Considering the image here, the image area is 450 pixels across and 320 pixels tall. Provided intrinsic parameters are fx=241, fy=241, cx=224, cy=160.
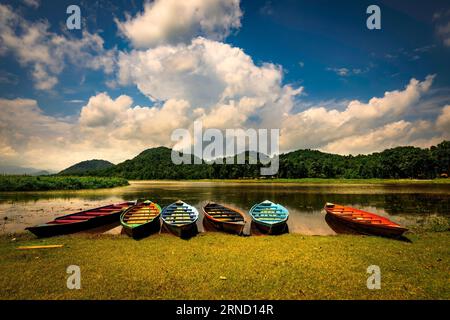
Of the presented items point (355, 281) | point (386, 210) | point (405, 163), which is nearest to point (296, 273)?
point (355, 281)

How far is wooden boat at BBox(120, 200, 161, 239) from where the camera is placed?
14695 millimetres

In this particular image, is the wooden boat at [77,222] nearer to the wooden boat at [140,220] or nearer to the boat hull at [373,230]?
the wooden boat at [140,220]

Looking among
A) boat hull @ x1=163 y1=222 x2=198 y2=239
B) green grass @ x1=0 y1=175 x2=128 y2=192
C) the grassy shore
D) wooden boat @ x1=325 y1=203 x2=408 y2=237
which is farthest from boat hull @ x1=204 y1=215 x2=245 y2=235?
green grass @ x1=0 y1=175 x2=128 y2=192

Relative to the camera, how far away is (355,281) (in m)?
8.12

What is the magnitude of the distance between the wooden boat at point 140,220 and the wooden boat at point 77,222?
7.03 feet

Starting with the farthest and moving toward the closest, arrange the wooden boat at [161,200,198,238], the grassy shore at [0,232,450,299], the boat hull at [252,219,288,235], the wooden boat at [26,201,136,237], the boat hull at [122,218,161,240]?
the boat hull at [252,219,288,235] < the wooden boat at [26,201,136,237] < the wooden boat at [161,200,198,238] < the boat hull at [122,218,161,240] < the grassy shore at [0,232,450,299]

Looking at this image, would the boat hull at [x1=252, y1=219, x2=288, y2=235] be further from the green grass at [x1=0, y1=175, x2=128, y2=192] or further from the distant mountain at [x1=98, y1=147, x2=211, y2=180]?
the distant mountain at [x1=98, y1=147, x2=211, y2=180]

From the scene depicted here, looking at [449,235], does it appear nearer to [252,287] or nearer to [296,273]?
[296,273]

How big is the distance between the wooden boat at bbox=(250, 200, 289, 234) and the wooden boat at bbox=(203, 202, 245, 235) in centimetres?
115

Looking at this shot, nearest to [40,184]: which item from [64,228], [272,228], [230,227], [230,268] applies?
[64,228]

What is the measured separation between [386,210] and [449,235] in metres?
11.6

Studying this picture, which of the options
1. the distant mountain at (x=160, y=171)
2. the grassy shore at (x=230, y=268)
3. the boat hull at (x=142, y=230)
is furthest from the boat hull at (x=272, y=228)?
the distant mountain at (x=160, y=171)

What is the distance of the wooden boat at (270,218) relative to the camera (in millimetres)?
15445

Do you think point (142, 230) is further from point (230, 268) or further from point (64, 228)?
point (230, 268)
